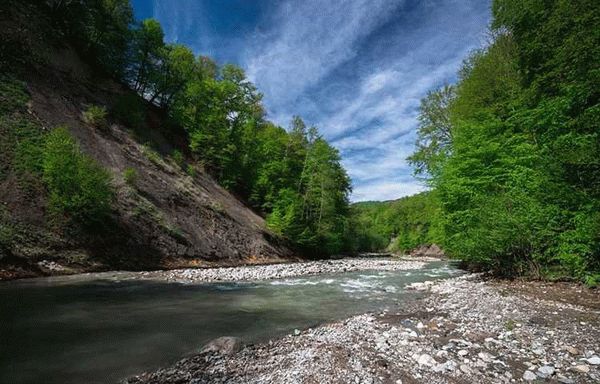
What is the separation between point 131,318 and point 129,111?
24259 millimetres

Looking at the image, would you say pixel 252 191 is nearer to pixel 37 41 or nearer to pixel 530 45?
pixel 37 41

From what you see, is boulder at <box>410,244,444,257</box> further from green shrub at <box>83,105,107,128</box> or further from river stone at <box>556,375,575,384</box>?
river stone at <box>556,375,575,384</box>

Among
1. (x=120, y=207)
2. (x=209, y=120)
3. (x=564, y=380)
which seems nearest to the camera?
(x=564, y=380)

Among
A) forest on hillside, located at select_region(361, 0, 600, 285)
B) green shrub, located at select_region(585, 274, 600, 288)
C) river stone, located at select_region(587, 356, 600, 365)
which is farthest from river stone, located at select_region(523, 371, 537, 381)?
green shrub, located at select_region(585, 274, 600, 288)

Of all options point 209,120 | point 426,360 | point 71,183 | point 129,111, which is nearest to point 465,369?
point 426,360

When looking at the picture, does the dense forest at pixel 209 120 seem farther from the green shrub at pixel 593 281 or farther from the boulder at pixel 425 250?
the boulder at pixel 425 250

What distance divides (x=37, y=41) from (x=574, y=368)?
33.9 metres

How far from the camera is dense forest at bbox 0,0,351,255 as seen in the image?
25.9 m

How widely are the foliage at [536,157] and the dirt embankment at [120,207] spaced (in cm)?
1550

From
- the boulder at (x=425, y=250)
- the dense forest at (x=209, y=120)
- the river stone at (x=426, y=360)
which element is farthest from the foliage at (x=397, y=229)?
the river stone at (x=426, y=360)

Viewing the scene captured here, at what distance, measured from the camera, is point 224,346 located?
195 inches

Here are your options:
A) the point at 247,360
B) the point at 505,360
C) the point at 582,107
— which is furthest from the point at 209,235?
the point at 582,107

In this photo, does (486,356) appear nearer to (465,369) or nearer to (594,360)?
(465,369)

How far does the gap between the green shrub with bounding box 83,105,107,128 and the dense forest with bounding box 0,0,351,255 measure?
7 centimetres
